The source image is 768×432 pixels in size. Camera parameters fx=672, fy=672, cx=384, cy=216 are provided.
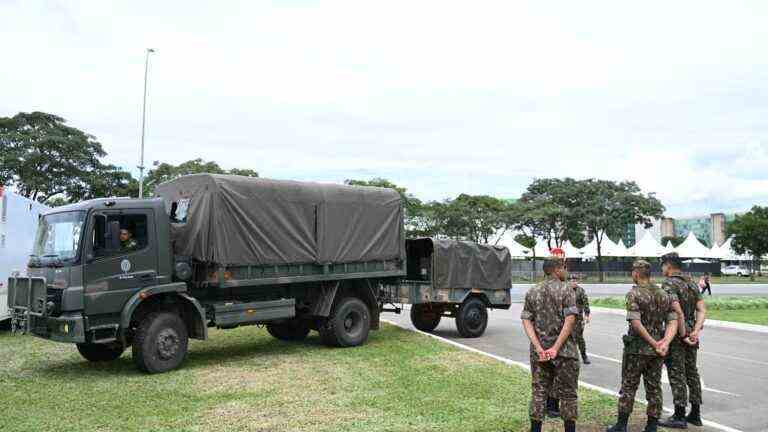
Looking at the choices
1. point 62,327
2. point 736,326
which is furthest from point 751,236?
point 62,327

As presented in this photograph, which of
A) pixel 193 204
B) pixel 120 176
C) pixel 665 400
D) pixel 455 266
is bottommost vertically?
pixel 665 400

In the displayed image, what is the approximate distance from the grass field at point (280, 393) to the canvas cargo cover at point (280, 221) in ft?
6.03

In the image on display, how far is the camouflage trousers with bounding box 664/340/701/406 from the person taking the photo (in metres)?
7.19

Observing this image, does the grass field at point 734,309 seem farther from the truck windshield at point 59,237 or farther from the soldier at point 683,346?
the truck windshield at point 59,237

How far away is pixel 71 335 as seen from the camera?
946cm

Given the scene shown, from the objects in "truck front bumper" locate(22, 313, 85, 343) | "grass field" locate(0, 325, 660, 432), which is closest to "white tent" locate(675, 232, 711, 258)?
"grass field" locate(0, 325, 660, 432)

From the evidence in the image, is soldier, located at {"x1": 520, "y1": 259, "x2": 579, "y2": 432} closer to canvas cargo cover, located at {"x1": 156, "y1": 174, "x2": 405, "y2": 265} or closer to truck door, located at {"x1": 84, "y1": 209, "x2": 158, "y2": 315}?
canvas cargo cover, located at {"x1": 156, "y1": 174, "x2": 405, "y2": 265}

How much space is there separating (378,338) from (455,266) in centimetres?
238

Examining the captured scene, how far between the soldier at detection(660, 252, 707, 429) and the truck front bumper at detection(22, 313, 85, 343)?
25.3ft

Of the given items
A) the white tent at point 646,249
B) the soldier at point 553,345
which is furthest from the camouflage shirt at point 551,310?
the white tent at point 646,249

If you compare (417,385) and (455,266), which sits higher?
(455,266)

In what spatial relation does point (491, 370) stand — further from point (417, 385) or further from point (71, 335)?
point (71, 335)

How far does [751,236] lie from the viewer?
237ft

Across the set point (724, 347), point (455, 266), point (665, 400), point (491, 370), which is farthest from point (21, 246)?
point (724, 347)
